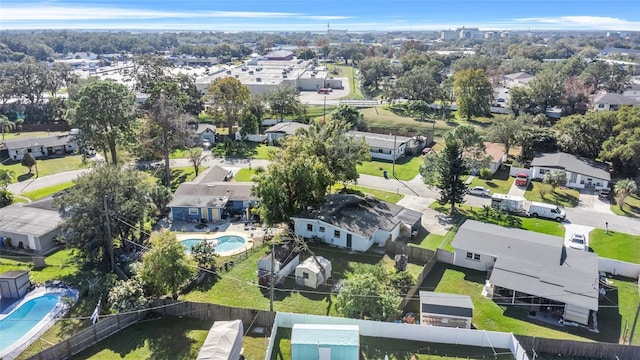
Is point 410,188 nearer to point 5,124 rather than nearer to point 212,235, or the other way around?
point 212,235

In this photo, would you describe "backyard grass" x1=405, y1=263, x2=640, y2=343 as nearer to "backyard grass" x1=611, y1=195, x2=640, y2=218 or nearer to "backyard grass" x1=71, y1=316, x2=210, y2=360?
"backyard grass" x1=71, y1=316, x2=210, y2=360

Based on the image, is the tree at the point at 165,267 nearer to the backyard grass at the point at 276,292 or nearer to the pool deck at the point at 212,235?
the backyard grass at the point at 276,292

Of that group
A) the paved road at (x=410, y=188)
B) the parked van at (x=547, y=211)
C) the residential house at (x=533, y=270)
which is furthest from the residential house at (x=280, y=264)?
the parked van at (x=547, y=211)

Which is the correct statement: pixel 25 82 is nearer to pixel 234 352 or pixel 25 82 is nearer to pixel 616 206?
pixel 234 352

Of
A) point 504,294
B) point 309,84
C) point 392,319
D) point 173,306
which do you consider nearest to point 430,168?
point 504,294

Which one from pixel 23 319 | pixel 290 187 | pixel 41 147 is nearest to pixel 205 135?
pixel 41 147

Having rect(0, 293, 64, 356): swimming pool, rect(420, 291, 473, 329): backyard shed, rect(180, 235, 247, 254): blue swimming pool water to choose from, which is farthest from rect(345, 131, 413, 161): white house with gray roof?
rect(0, 293, 64, 356): swimming pool
